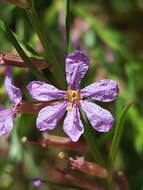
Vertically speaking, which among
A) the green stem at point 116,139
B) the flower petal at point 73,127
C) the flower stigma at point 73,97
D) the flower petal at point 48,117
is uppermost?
the flower stigma at point 73,97

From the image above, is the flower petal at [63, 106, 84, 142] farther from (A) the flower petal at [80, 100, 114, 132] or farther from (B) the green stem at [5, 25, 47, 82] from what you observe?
(B) the green stem at [5, 25, 47, 82]

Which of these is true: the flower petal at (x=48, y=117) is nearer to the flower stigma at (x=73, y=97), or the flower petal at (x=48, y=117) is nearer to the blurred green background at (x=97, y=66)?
the flower stigma at (x=73, y=97)

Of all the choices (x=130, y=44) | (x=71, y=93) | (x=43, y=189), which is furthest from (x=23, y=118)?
(x=71, y=93)

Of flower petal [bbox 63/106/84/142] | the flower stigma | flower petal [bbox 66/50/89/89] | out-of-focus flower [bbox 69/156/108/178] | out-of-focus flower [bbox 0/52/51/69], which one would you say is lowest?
out-of-focus flower [bbox 69/156/108/178]

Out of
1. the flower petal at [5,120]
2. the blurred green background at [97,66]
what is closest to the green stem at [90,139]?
the flower petal at [5,120]

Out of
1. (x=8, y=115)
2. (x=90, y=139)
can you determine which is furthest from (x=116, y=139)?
(x=8, y=115)

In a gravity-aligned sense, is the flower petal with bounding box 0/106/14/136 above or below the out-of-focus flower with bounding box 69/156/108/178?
above

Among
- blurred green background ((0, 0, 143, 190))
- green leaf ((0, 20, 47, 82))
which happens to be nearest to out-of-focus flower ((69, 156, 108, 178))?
green leaf ((0, 20, 47, 82))

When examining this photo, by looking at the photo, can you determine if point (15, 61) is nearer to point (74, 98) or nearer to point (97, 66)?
point (74, 98)
